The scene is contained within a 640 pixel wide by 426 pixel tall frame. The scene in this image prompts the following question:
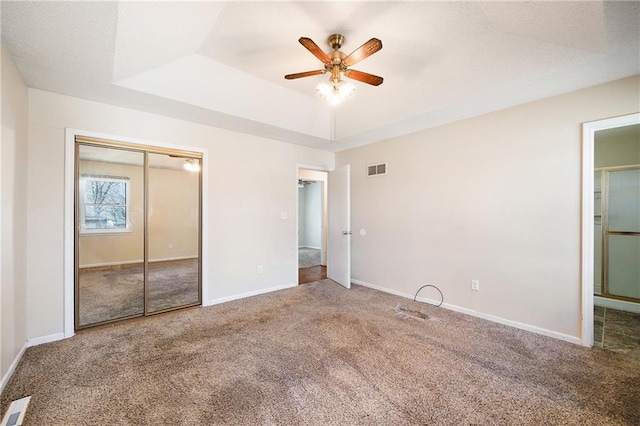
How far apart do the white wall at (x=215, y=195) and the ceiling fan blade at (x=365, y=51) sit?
7.70 feet

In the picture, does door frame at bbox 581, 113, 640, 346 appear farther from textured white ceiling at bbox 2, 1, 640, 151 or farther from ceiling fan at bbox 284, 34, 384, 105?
ceiling fan at bbox 284, 34, 384, 105

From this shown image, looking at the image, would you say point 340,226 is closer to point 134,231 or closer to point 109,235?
point 134,231

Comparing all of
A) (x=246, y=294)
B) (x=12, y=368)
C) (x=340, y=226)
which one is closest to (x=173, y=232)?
(x=246, y=294)

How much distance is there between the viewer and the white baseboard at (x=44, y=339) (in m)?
2.56

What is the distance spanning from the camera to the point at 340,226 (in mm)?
4805

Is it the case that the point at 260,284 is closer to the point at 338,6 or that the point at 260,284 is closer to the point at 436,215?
the point at 436,215

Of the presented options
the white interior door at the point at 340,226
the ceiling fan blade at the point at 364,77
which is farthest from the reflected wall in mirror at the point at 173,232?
the ceiling fan blade at the point at 364,77

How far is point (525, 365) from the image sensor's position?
226 cm

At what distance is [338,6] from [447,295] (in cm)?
356

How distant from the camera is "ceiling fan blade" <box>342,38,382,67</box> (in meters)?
1.92

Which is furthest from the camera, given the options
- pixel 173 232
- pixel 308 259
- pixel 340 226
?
pixel 308 259

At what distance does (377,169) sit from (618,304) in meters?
3.77

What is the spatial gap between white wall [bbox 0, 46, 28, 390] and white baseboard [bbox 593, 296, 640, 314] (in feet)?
21.5

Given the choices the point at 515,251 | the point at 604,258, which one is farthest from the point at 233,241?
the point at 604,258
